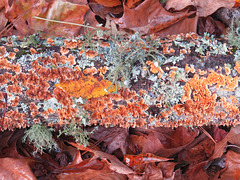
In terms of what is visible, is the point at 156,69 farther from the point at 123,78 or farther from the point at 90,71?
the point at 90,71

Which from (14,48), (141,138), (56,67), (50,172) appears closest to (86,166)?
(50,172)

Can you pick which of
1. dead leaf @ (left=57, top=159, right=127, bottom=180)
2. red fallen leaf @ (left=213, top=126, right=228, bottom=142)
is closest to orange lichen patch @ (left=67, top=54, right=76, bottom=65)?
dead leaf @ (left=57, top=159, right=127, bottom=180)

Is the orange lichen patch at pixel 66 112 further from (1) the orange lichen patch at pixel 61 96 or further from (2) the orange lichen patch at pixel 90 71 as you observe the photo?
(2) the orange lichen patch at pixel 90 71

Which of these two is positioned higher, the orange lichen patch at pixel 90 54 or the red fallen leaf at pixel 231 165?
the orange lichen patch at pixel 90 54

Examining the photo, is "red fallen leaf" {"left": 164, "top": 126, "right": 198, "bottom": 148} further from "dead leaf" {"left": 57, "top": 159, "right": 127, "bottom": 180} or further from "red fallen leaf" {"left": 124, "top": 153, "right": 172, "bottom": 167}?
"dead leaf" {"left": 57, "top": 159, "right": 127, "bottom": 180}

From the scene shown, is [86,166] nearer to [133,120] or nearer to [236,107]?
[133,120]

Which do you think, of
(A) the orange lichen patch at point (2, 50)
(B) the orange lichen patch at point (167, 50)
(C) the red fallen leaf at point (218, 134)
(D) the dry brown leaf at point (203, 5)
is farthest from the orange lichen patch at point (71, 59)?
(C) the red fallen leaf at point (218, 134)

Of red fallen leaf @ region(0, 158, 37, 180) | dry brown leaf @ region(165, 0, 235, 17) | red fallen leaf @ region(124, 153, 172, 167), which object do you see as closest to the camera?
red fallen leaf @ region(0, 158, 37, 180)
